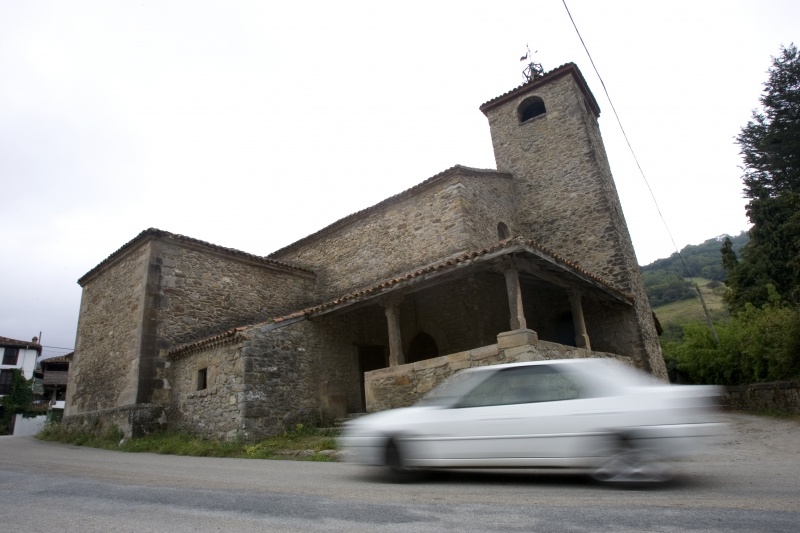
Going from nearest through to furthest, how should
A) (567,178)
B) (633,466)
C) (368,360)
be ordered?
(633,466) < (368,360) < (567,178)

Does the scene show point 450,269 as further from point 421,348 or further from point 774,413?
point 774,413

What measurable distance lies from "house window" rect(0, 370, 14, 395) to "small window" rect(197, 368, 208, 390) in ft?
128

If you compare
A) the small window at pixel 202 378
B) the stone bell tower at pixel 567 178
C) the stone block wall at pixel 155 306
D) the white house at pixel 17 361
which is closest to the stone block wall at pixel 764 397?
the stone bell tower at pixel 567 178

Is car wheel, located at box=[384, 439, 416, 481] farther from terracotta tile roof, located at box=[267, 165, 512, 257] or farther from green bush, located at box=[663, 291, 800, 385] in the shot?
green bush, located at box=[663, 291, 800, 385]

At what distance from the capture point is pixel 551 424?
437 centimetres

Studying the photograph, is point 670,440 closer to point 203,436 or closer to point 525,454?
point 525,454

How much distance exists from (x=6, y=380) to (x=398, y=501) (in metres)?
48.6

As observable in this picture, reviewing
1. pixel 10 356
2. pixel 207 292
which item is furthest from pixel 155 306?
pixel 10 356

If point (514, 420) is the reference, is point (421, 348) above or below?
above

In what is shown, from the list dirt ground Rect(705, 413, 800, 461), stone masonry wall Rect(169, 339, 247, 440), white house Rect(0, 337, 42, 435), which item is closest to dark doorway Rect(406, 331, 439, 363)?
stone masonry wall Rect(169, 339, 247, 440)

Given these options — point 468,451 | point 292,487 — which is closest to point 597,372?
point 468,451

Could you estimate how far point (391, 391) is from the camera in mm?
9531

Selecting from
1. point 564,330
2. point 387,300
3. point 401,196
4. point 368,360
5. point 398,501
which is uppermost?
point 401,196

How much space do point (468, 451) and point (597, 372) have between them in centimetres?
148
